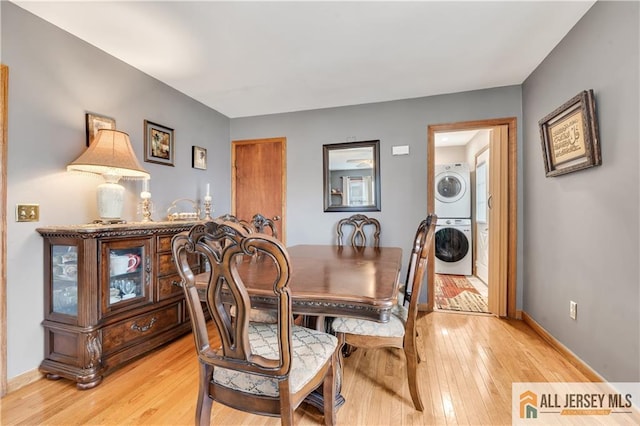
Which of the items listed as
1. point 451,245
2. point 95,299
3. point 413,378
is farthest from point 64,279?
point 451,245

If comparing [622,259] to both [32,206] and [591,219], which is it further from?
[32,206]

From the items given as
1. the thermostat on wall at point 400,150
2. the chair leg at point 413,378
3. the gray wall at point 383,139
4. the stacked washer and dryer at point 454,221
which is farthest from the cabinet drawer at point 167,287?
the stacked washer and dryer at point 454,221

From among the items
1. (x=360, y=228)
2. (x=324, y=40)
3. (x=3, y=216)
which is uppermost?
(x=324, y=40)

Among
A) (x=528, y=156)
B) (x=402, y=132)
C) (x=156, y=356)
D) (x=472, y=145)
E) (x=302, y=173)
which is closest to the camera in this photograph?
(x=156, y=356)

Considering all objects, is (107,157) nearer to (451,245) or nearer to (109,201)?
(109,201)

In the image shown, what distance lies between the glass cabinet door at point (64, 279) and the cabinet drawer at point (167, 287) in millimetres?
517

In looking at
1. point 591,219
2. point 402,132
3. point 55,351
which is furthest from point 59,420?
point 402,132

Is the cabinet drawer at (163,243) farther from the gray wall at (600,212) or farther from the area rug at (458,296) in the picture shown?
the gray wall at (600,212)

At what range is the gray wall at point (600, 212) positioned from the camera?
1.47 metres

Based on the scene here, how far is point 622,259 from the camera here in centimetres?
154

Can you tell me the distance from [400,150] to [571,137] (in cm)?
151

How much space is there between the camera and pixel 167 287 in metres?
2.26

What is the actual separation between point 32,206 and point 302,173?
7.99 ft

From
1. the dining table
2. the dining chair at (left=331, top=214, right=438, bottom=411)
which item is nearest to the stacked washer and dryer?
the dining table
